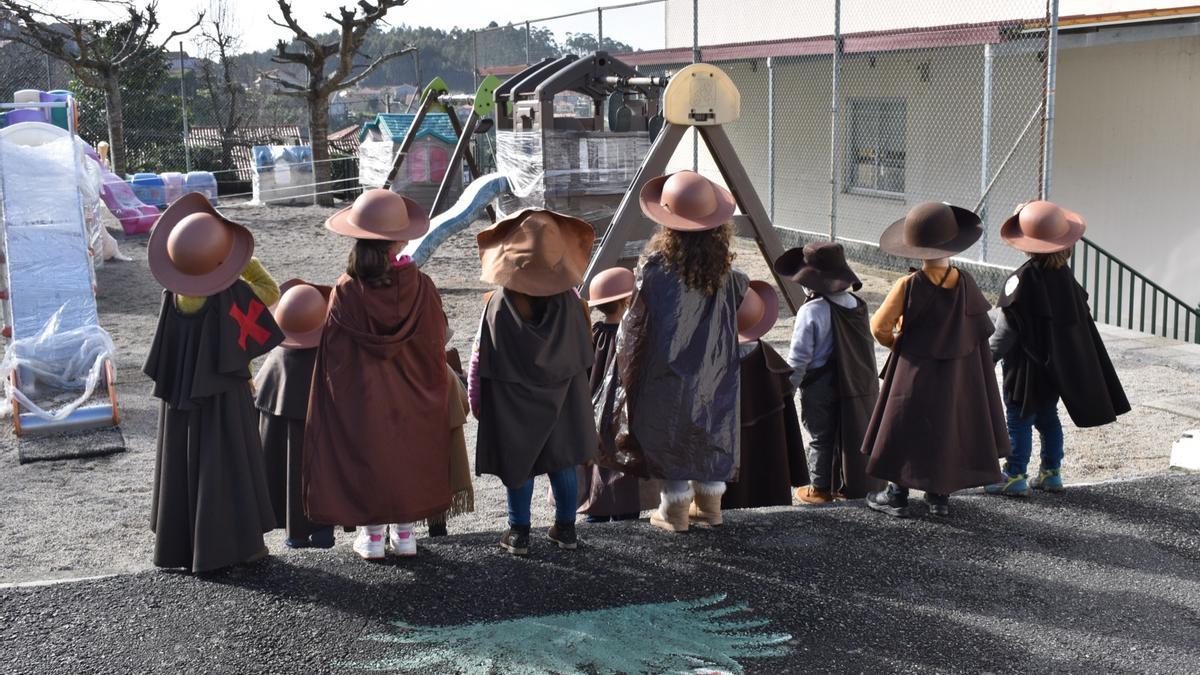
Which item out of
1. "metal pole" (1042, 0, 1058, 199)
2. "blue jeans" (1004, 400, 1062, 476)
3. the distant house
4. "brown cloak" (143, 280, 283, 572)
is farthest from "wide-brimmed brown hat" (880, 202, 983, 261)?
the distant house

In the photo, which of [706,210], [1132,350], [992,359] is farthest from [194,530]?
[1132,350]

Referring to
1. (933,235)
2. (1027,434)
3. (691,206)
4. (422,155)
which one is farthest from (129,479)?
(422,155)

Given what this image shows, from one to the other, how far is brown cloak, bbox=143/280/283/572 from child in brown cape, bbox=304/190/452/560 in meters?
0.25

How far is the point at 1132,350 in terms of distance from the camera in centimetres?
874

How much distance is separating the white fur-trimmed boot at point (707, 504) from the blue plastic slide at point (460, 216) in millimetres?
6859

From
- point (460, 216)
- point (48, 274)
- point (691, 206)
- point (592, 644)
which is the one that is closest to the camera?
point (592, 644)

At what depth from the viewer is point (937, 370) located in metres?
4.57

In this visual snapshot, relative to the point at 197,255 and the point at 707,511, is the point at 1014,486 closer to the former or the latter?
the point at 707,511

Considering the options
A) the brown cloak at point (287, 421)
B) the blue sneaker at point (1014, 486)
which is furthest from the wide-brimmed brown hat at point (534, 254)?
the blue sneaker at point (1014, 486)

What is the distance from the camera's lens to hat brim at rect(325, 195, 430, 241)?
393 centimetres

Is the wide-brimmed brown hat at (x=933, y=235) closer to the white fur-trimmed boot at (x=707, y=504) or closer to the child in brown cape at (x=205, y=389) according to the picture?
the white fur-trimmed boot at (x=707, y=504)

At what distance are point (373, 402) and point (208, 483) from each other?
25.1 inches

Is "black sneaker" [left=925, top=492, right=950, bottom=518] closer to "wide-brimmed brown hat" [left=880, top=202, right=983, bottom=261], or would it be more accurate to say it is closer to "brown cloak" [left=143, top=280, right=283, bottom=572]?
"wide-brimmed brown hat" [left=880, top=202, right=983, bottom=261]

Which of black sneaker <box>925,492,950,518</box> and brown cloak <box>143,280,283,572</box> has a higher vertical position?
brown cloak <box>143,280,283,572</box>
